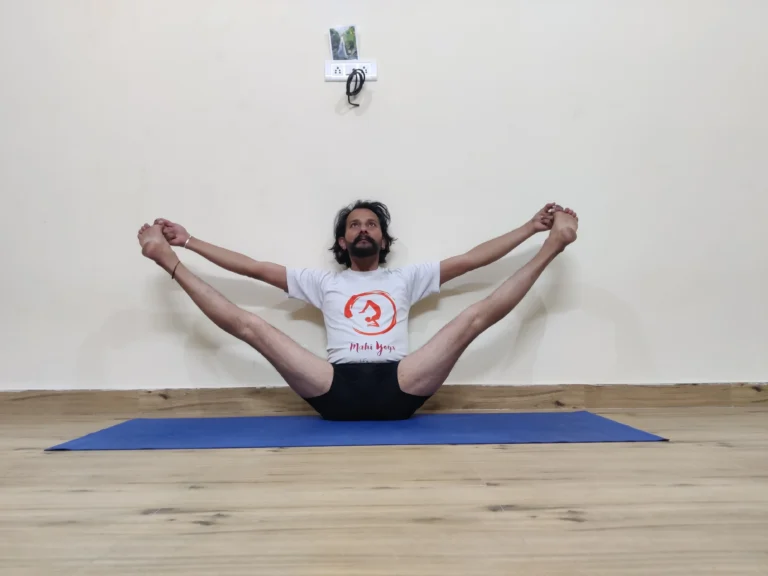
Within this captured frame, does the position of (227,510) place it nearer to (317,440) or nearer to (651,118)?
(317,440)

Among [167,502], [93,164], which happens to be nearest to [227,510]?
[167,502]

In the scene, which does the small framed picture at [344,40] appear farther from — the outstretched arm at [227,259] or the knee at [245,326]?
the knee at [245,326]

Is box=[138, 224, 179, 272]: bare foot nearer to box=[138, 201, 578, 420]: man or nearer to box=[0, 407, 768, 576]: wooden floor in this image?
box=[138, 201, 578, 420]: man

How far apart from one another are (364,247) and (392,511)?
45.8 inches

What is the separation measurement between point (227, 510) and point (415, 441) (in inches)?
26.0

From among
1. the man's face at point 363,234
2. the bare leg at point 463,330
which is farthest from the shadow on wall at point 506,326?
the man's face at point 363,234

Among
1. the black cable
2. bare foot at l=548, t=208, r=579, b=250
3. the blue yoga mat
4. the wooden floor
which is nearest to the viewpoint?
the wooden floor

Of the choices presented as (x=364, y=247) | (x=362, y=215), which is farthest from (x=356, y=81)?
(x=364, y=247)

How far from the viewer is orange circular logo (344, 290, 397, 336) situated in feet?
6.50

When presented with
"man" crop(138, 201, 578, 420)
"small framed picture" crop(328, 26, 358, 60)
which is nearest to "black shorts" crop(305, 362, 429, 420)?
"man" crop(138, 201, 578, 420)

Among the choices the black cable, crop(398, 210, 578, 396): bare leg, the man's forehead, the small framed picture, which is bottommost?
crop(398, 210, 578, 396): bare leg

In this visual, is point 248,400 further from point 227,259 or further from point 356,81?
point 356,81

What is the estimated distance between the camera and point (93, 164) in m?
2.21

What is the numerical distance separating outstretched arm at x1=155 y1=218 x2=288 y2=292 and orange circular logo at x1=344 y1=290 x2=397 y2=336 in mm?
276
